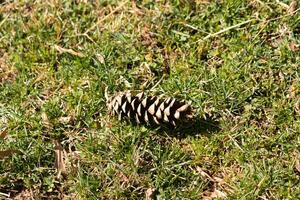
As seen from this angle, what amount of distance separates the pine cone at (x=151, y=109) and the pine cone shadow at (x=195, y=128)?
40mm

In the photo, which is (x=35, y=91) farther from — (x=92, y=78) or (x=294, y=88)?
(x=294, y=88)

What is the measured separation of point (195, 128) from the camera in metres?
3.22

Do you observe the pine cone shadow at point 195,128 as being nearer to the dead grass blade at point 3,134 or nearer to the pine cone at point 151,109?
the pine cone at point 151,109

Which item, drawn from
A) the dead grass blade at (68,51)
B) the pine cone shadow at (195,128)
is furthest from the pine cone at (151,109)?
the dead grass blade at (68,51)

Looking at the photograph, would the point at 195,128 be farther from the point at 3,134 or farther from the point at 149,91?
the point at 3,134

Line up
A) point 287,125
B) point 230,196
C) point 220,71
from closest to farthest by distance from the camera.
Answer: point 230,196, point 287,125, point 220,71

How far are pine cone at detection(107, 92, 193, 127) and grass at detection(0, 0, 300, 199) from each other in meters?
0.07

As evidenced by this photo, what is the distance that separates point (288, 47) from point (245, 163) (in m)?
0.80

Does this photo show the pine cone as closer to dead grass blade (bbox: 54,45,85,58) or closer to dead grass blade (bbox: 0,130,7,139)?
dead grass blade (bbox: 54,45,85,58)

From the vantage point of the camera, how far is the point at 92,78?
3490mm

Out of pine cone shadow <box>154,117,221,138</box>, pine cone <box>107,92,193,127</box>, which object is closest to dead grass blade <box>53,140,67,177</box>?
pine cone <box>107,92,193,127</box>

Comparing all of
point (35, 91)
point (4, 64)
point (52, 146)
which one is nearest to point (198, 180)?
point (52, 146)

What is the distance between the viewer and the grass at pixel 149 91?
10.1 ft

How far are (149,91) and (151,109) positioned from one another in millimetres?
251
